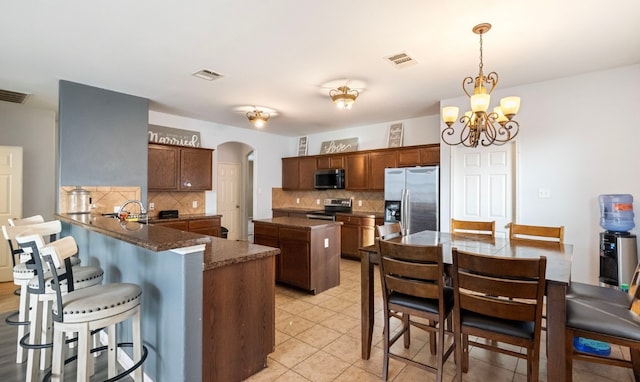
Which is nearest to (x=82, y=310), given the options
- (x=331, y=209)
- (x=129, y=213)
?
(x=129, y=213)

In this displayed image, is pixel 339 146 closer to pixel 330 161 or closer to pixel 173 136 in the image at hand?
pixel 330 161

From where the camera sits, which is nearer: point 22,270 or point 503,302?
point 503,302

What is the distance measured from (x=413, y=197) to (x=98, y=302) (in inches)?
167

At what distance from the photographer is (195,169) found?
5.31 m

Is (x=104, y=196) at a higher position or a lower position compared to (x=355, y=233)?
higher

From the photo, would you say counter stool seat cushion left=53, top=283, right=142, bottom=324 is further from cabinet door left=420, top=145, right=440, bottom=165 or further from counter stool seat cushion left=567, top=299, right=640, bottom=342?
cabinet door left=420, top=145, right=440, bottom=165

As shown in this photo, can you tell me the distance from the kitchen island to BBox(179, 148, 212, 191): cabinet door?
74.0 inches

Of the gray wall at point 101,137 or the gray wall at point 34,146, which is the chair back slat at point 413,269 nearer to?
the gray wall at point 101,137

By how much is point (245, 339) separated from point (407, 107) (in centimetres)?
406

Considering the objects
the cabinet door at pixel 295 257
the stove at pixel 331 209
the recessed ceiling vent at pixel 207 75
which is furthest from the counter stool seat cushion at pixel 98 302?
the stove at pixel 331 209

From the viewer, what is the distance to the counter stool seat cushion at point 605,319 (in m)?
1.64

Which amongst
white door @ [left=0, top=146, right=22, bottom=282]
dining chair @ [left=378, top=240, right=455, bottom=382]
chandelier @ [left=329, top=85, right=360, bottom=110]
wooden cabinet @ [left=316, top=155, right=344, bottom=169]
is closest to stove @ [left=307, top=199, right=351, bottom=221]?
wooden cabinet @ [left=316, top=155, right=344, bottom=169]

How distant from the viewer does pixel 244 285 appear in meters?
2.06

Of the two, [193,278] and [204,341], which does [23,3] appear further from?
[204,341]
